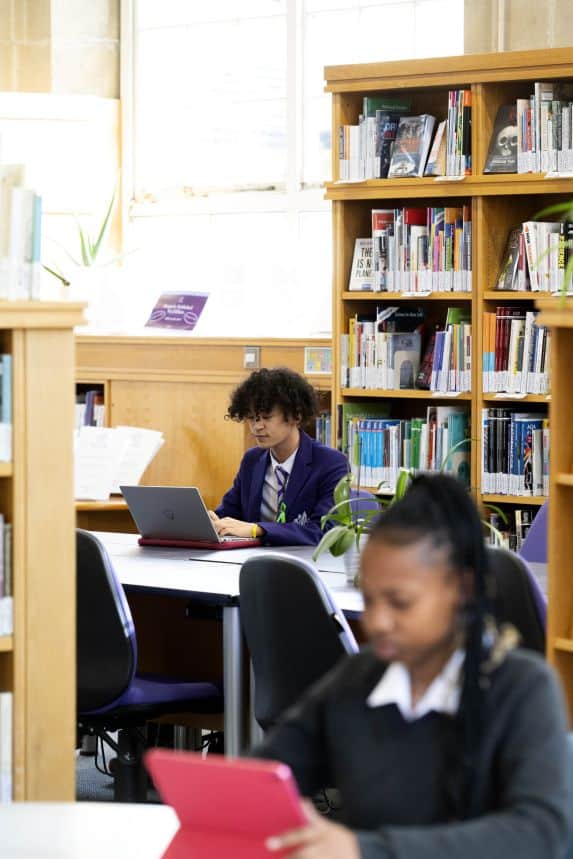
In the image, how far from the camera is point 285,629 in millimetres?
3469

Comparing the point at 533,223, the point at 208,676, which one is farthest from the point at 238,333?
the point at 208,676

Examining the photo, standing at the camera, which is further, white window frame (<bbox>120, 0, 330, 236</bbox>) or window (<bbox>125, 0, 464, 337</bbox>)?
white window frame (<bbox>120, 0, 330, 236</bbox>)

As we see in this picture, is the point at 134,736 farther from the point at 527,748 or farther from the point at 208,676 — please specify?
the point at 527,748

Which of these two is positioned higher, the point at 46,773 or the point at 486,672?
the point at 486,672

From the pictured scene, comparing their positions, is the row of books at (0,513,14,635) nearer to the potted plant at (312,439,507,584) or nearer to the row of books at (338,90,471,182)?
the potted plant at (312,439,507,584)

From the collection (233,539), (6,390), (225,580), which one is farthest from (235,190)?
(6,390)

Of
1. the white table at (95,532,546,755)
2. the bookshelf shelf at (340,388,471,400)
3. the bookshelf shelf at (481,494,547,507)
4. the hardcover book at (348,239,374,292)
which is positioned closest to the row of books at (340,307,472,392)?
the bookshelf shelf at (340,388,471,400)

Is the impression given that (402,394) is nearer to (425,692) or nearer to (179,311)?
(179,311)

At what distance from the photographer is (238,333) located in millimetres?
6840

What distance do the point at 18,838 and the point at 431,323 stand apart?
426cm

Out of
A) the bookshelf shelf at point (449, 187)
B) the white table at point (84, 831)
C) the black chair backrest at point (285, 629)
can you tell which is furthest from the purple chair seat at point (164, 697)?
the bookshelf shelf at point (449, 187)

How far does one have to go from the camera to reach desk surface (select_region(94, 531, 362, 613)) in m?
3.85

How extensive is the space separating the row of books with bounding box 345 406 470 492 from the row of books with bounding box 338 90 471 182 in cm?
100

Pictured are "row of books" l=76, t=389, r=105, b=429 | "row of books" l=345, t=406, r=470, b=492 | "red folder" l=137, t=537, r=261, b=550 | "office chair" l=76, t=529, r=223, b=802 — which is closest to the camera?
"office chair" l=76, t=529, r=223, b=802
